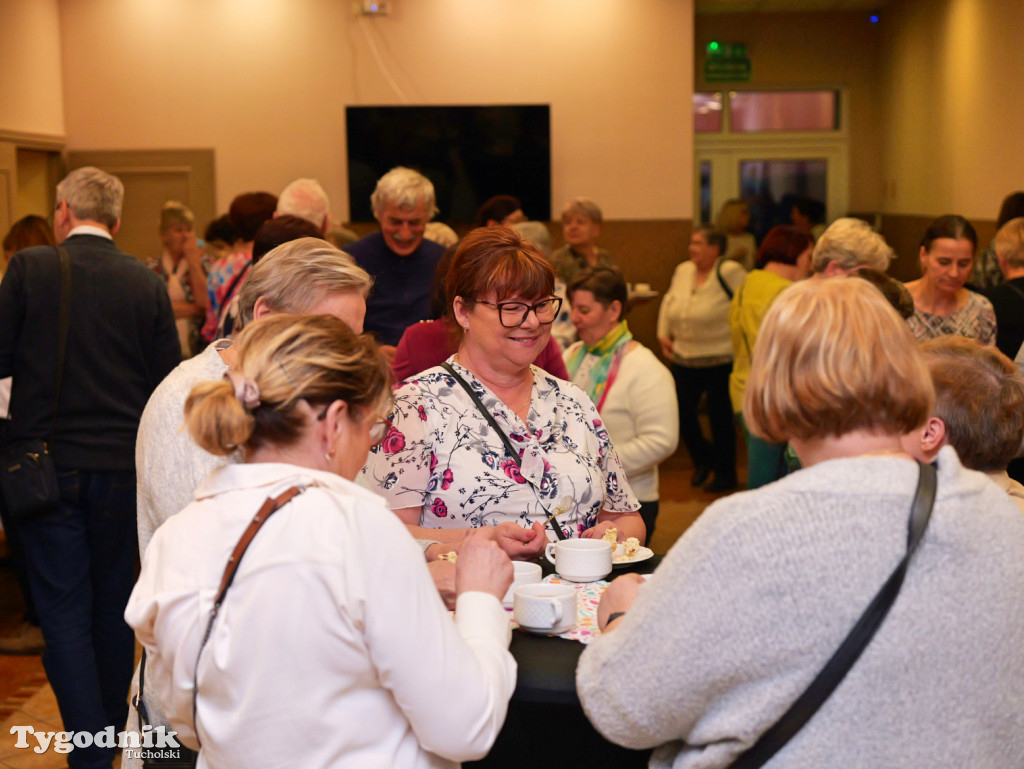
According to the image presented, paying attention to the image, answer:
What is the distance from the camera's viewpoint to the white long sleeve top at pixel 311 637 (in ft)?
4.22

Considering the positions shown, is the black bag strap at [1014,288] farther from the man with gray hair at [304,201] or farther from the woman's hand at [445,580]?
the woman's hand at [445,580]

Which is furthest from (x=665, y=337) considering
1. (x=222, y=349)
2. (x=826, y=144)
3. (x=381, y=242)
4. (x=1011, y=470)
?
(x=222, y=349)

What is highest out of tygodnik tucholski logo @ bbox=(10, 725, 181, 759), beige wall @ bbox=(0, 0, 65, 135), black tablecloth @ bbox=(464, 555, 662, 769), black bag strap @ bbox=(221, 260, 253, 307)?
beige wall @ bbox=(0, 0, 65, 135)

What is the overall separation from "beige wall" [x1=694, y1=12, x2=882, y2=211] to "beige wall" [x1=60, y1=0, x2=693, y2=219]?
2731 mm

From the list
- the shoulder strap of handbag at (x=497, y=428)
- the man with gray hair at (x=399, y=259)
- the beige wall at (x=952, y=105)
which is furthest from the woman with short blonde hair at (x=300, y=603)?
the beige wall at (x=952, y=105)

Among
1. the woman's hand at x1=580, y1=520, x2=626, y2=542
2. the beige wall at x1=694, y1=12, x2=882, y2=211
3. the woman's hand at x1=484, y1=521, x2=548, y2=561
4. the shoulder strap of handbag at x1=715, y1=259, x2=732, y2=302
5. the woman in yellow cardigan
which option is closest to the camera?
the woman's hand at x1=484, y1=521, x2=548, y2=561

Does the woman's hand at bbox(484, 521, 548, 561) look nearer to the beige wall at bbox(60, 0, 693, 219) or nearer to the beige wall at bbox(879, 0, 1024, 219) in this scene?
the beige wall at bbox(879, 0, 1024, 219)

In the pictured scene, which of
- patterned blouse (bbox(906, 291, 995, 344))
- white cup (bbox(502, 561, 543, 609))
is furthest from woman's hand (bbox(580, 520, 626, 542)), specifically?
patterned blouse (bbox(906, 291, 995, 344))

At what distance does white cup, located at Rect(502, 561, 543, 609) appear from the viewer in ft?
6.09

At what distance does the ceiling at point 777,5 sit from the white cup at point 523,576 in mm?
8439

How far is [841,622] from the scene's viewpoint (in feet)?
4.07

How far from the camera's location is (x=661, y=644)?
129 centimetres

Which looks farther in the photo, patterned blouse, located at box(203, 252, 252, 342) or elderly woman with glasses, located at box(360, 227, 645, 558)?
patterned blouse, located at box(203, 252, 252, 342)

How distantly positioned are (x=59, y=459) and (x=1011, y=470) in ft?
10.5
